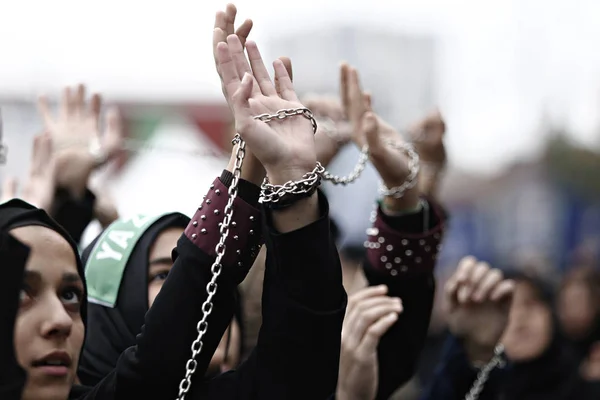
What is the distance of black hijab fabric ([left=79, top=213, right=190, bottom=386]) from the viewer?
2633 millimetres

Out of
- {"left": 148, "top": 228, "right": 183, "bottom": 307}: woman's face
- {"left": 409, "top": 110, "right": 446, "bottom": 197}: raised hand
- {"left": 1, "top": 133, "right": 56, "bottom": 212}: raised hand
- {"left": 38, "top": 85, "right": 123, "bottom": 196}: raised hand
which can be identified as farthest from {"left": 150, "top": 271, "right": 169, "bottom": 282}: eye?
{"left": 409, "top": 110, "right": 446, "bottom": 197}: raised hand

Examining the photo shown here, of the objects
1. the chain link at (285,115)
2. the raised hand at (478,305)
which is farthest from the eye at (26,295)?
the raised hand at (478,305)

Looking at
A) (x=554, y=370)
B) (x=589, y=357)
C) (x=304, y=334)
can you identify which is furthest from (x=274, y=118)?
(x=589, y=357)

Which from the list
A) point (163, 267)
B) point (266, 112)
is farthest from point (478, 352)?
point (266, 112)

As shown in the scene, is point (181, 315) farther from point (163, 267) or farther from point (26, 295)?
point (163, 267)

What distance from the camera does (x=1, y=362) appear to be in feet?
5.89

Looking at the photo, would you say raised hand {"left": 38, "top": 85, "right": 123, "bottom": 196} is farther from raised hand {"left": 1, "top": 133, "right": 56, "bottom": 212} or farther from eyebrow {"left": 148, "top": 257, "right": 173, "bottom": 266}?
eyebrow {"left": 148, "top": 257, "right": 173, "bottom": 266}

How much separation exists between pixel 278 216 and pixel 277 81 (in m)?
0.31

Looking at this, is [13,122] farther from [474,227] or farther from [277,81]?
[474,227]

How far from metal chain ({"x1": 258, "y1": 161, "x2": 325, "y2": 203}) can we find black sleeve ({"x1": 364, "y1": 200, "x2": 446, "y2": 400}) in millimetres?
884

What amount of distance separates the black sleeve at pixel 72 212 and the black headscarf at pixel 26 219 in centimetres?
101

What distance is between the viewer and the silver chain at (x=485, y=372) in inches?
130

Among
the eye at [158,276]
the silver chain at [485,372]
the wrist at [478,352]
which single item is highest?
the eye at [158,276]

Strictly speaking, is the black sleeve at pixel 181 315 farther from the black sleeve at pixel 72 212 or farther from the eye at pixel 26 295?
the black sleeve at pixel 72 212
